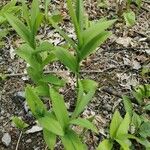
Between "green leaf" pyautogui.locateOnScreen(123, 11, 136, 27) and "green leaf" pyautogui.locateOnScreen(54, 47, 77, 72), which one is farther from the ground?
"green leaf" pyautogui.locateOnScreen(123, 11, 136, 27)

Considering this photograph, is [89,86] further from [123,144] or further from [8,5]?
[8,5]

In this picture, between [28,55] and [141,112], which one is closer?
[28,55]

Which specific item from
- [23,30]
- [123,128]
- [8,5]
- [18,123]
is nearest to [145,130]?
[123,128]

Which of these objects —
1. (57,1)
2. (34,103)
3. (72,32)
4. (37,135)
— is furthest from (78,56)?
(57,1)

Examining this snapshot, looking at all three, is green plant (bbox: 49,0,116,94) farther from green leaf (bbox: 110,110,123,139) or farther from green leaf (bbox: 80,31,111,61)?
green leaf (bbox: 110,110,123,139)

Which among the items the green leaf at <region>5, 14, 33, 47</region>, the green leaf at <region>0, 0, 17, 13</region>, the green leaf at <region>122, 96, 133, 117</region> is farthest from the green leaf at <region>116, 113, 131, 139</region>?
the green leaf at <region>0, 0, 17, 13</region>

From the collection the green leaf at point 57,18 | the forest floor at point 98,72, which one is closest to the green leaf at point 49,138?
the forest floor at point 98,72
